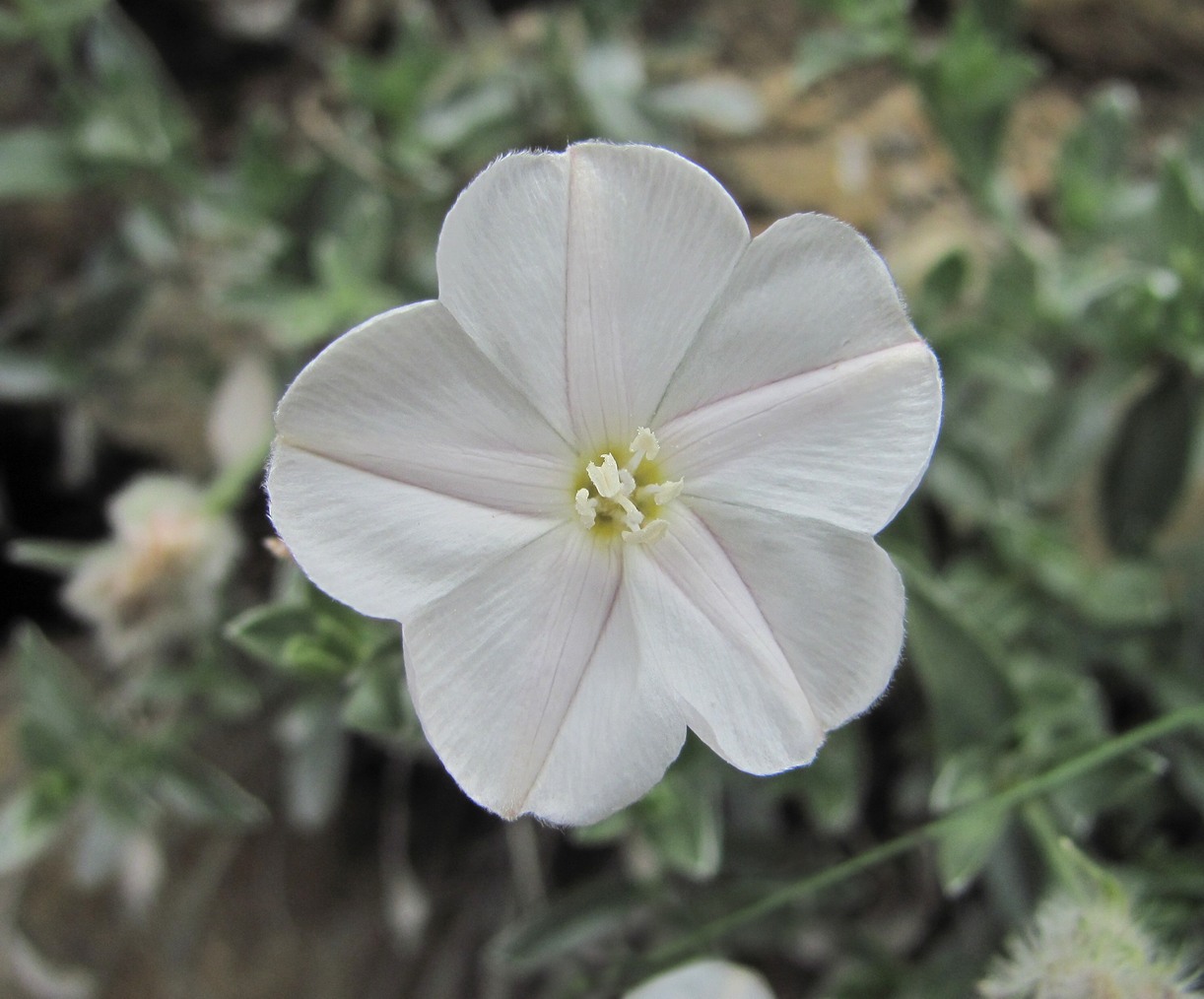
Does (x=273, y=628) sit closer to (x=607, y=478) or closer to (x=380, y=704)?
(x=380, y=704)

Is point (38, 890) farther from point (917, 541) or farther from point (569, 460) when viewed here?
point (917, 541)

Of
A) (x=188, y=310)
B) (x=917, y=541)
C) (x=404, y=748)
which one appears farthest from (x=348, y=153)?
(x=917, y=541)

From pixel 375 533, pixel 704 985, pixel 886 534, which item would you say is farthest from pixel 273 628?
pixel 886 534

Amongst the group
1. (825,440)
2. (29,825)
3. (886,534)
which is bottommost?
(29,825)

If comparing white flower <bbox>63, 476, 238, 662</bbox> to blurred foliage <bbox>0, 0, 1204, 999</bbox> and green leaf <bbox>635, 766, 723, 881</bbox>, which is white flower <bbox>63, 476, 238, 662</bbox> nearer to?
blurred foliage <bbox>0, 0, 1204, 999</bbox>

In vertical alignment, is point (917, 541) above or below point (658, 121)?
below
